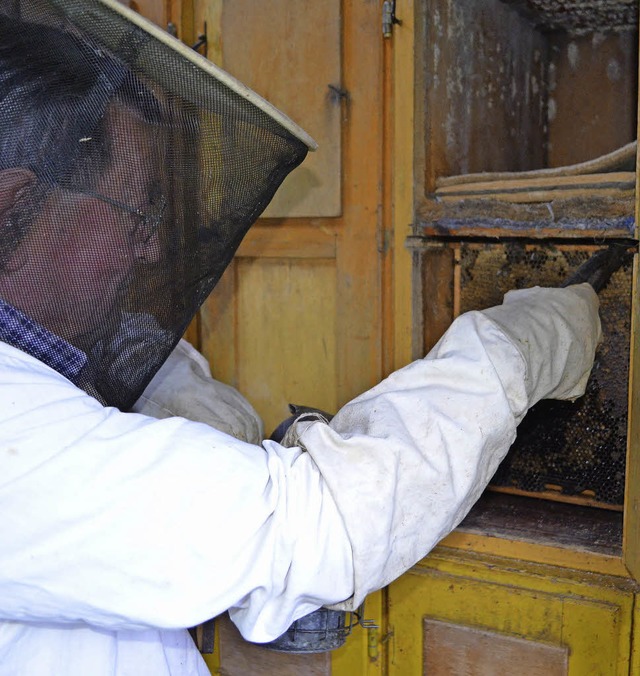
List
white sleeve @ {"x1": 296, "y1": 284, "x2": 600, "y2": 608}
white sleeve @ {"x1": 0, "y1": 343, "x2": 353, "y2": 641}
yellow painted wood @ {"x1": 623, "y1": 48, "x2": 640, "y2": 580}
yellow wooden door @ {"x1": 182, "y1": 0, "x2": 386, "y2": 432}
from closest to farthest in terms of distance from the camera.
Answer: white sleeve @ {"x1": 0, "y1": 343, "x2": 353, "y2": 641}, white sleeve @ {"x1": 296, "y1": 284, "x2": 600, "y2": 608}, yellow painted wood @ {"x1": 623, "y1": 48, "x2": 640, "y2": 580}, yellow wooden door @ {"x1": 182, "y1": 0, "x2": 386, "y2": 432}

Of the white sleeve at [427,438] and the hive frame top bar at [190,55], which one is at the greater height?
the hive frame top bar at [190,55]

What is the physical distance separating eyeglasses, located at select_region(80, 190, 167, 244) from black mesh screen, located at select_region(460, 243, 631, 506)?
2.55ft

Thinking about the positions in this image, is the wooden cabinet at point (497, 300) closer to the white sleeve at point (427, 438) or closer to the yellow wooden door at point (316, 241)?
the yellow wooden door at point (316, 241)

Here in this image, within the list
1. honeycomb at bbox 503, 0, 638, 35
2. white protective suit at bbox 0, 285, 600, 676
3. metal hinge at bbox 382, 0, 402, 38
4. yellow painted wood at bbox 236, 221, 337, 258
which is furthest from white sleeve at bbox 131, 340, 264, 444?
honeycomb at bbox 503, 0, 638, 35

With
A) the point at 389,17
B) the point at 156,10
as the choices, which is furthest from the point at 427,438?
the point at 156,10

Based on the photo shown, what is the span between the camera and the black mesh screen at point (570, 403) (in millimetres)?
1616

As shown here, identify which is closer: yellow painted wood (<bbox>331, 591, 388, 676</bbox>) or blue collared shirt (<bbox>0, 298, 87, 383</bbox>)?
blue collared shirt (<bbox>0, 298, 87, 383</bbox>)

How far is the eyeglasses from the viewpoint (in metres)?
1.03

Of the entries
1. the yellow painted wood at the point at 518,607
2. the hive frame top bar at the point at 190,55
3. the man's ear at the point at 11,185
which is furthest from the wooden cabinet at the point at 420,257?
the man's ear at the point at 11,185

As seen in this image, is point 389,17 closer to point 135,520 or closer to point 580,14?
point 580,14

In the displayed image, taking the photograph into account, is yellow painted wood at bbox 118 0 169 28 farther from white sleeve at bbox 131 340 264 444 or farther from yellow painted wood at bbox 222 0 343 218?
white sleeve at bbox 131 340 264 444

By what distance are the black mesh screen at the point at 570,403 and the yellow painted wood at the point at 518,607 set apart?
27cm

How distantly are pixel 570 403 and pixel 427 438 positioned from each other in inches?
29.4

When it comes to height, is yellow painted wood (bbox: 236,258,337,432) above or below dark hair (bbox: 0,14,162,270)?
below
